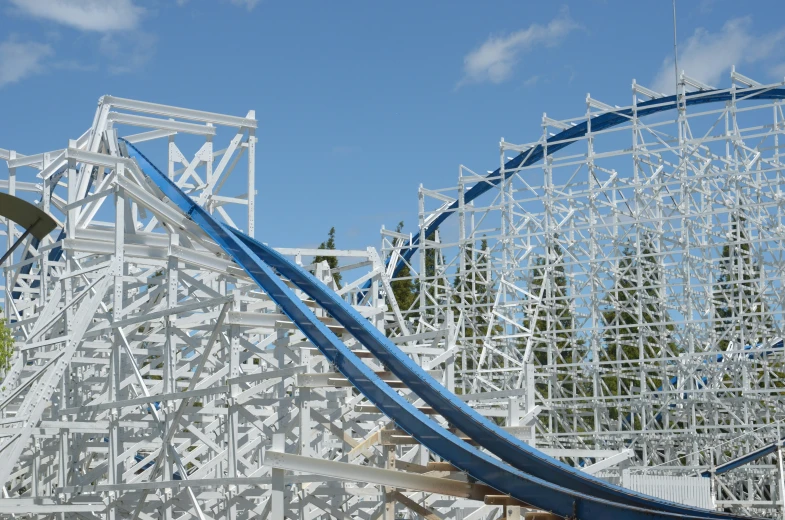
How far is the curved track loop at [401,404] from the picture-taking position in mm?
8891

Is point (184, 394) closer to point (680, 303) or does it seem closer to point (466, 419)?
point (466, 419)

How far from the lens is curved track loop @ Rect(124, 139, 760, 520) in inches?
350

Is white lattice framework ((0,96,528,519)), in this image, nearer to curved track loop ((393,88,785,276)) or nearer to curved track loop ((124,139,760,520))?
curved track loop ((124,139,760,520))

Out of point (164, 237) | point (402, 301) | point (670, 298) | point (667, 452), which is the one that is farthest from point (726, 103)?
point (402, 301)

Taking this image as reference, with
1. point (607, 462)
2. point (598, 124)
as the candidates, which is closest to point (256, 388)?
point (607, 462)

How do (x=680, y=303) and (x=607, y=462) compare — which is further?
(x=680, y=303)

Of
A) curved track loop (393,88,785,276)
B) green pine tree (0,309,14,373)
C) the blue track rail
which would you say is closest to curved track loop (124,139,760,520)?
the blue track rail

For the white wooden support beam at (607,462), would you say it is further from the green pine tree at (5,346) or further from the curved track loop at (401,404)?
the green pine tree at (5,346)

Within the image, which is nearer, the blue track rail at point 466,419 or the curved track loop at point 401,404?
the curved track loop at point 401,404

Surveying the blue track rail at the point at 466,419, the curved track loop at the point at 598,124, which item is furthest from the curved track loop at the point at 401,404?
the curved track loop at the point at 598,124

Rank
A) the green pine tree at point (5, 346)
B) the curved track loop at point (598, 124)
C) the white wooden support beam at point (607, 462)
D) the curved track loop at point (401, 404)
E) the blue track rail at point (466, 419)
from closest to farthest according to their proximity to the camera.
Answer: the curved track loop at point (401, 404) → the blue track rail at point (466, 419) → the white wooden support beam at point (607, 462) → the green pine tree at point (5, 346) → the curved track loop at point (598, 124)

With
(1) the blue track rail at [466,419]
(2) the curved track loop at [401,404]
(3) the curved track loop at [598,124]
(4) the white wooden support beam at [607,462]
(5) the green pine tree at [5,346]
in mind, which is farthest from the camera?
(3) the curved track loop at [598,124]

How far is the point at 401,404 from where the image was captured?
1048 cm

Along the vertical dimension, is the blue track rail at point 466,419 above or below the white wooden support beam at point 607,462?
above
